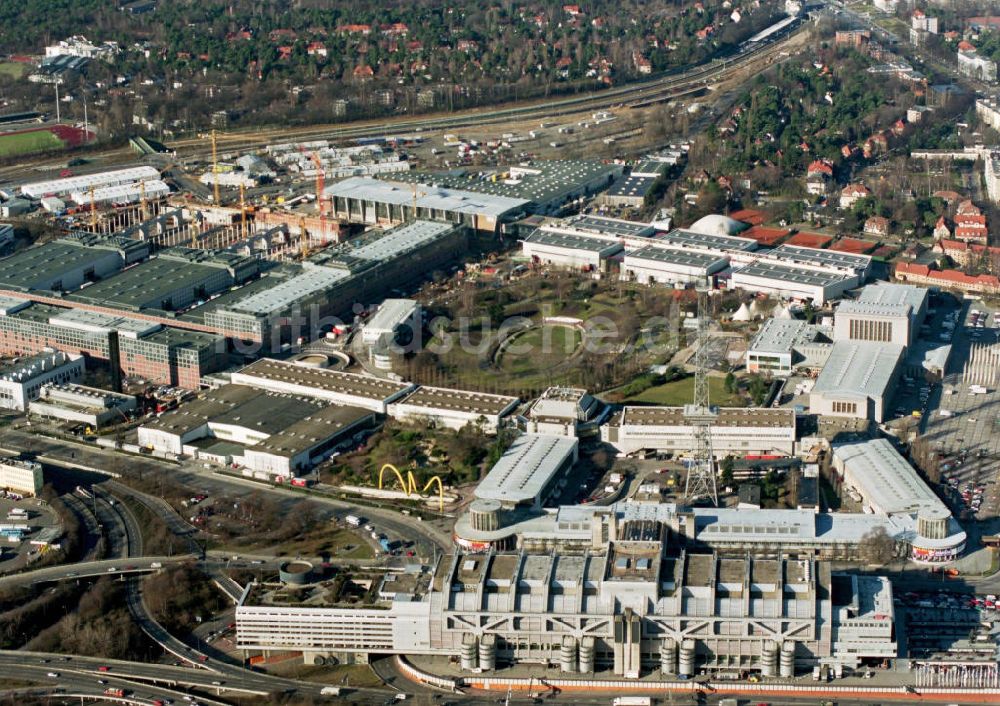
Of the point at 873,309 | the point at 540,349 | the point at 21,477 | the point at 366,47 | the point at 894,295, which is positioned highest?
the point at 366,47

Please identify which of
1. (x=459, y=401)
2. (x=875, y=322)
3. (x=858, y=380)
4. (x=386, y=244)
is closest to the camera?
(x=858, y=380)

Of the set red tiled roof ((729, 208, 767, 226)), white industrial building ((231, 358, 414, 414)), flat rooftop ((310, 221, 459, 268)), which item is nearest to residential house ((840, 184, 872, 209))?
red tiled roof ((729, 208, 767, 226))

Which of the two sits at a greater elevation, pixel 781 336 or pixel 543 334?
pixel 781 336

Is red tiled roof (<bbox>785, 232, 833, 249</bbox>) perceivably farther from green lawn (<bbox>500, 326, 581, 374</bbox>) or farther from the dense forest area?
the dense forest area

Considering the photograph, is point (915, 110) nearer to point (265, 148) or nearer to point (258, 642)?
point (265, 148)

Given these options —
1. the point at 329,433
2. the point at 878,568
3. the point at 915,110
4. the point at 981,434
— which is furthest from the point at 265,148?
the point at 878,568

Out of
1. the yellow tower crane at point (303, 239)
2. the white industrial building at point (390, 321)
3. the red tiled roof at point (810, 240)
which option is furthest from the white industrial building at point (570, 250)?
the yellow tower crane at point (303, 239)

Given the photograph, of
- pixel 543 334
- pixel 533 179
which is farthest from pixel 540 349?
pixel 533 179

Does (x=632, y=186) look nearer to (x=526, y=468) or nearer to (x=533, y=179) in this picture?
(x=533, y=179)
